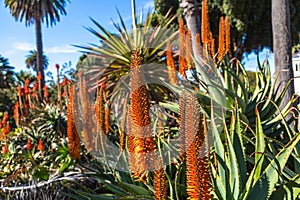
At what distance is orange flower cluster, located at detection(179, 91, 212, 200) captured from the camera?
2.52ft

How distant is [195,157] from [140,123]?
0.15 metres

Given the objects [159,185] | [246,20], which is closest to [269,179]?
[159,185]

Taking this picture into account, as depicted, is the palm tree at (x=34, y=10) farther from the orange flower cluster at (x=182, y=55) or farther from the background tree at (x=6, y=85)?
the orange flower cluster at (x=182, y=55)

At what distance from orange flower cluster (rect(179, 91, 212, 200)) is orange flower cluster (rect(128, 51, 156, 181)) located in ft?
0.30

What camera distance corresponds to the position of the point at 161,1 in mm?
14406

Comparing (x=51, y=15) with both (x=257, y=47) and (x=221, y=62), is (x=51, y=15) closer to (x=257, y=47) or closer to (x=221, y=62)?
(x=257, y=47)

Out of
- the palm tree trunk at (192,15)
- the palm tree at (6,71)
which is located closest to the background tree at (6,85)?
the palm tree at (6,71)

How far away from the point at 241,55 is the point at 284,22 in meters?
12.0

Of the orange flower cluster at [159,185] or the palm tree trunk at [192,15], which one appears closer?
the orange flower cluster at [159,185]

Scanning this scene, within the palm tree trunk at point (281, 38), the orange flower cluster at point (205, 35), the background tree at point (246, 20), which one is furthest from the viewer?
the background tree at point (246, 20)

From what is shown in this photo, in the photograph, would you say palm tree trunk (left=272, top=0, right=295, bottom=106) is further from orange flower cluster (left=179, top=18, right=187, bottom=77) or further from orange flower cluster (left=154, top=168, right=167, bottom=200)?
orange flower cluster (left=154, top=168, right=167, bottom=200)

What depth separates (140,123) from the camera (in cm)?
83

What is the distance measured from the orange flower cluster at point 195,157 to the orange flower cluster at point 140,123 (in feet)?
0.30

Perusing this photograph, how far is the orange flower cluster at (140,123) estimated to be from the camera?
0.83m
